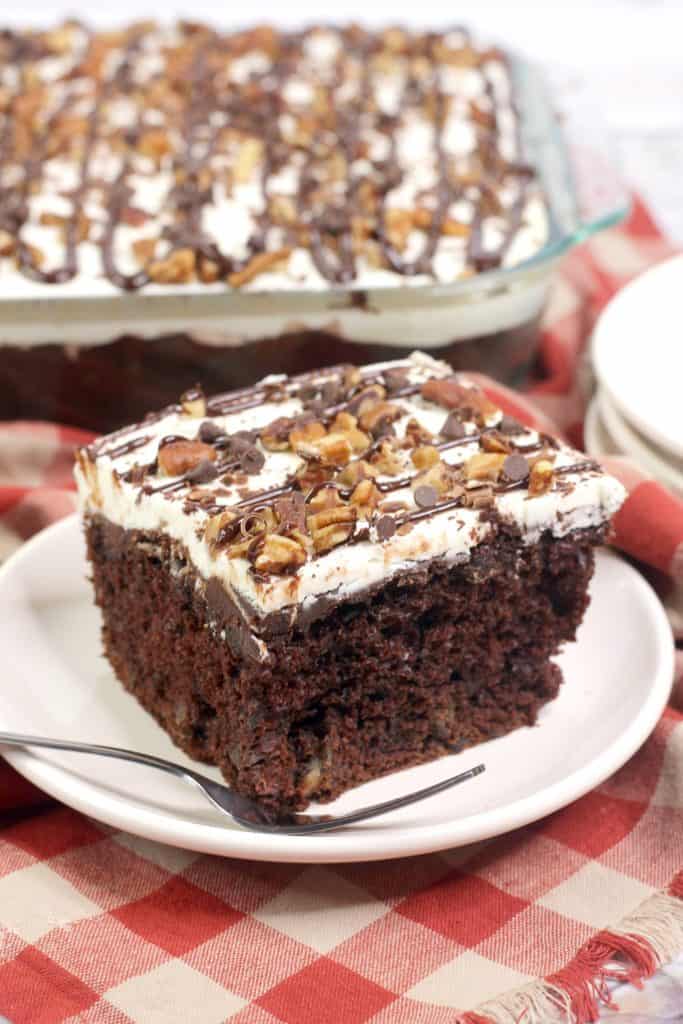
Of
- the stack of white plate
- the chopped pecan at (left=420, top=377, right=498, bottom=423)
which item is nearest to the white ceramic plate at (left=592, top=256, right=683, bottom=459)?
the stack of white plate

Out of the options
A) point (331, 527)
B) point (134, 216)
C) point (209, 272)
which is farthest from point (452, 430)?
point (134, 216)

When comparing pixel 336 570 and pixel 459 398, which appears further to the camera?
pixel 459 398

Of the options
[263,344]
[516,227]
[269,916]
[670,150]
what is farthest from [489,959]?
[670,150]

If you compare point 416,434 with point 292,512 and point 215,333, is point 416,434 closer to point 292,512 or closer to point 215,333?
point 292,512

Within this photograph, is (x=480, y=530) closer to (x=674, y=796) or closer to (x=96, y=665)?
(x=674, y=796)

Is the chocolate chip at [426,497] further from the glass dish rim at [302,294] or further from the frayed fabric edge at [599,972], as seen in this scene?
the glass dish rim at [302,294]

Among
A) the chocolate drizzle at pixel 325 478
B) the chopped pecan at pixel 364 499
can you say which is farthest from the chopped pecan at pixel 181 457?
the chopped pecan at pixel 364 499
